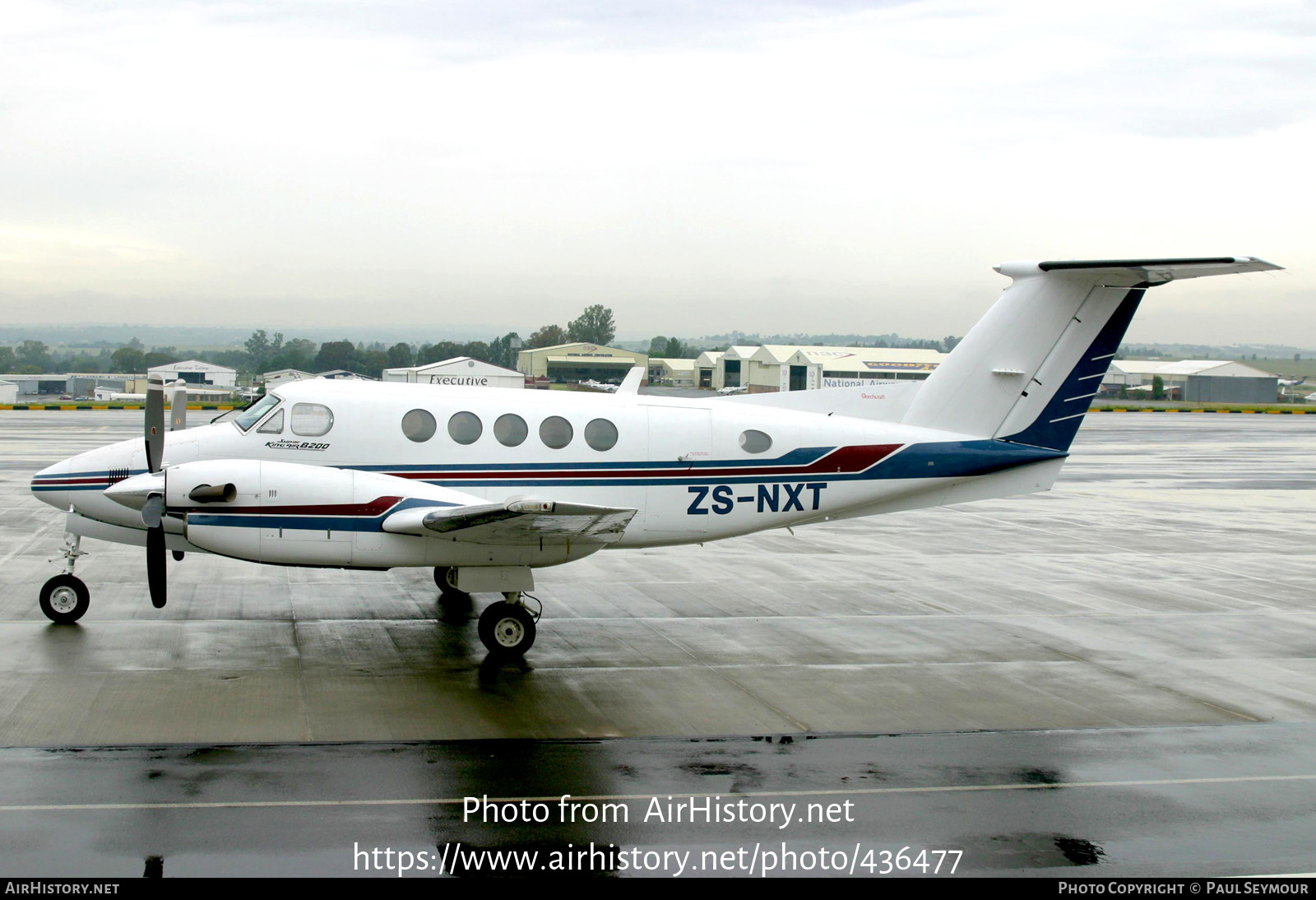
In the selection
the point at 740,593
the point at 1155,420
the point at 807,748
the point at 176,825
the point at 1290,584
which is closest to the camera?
the point at 176,825

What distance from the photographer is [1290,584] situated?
55.7 ft

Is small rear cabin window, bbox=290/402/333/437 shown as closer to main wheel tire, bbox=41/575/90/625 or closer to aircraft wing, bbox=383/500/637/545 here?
aircraft wing, bbox=383/500/637/545

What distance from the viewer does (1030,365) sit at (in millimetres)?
13453

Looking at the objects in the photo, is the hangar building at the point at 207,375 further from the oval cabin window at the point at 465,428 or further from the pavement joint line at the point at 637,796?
the pavement joint line at the point at 637,796

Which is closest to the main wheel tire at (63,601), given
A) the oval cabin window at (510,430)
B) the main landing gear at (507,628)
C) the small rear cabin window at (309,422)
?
the small rear cabin window at (309,422)

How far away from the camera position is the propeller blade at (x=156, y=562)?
11.0 meters

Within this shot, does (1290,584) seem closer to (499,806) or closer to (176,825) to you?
(499,806)

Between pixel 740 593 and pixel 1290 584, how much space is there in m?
8.69

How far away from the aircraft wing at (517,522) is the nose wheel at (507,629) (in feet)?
2.36

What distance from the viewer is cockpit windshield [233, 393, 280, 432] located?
40.1 ft

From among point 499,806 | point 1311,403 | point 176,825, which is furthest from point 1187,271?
point 1311,403

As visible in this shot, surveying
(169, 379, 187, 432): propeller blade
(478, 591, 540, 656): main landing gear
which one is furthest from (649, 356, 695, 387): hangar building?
(478, 591, 540, 656): main landing gear

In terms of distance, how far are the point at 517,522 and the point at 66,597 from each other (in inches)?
217

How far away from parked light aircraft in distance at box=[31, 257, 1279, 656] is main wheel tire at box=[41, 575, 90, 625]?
24mm
